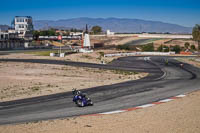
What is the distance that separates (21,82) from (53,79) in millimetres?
4584

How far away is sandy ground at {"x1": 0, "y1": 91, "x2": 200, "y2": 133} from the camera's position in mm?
14242

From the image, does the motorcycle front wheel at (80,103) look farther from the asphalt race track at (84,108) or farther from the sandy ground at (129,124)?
the sandy ground at (129,124)

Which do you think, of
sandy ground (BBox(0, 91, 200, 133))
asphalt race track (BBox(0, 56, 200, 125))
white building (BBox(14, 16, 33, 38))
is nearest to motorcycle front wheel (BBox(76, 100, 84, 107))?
asphalt race track (BBox(0, 56, 200, 125))

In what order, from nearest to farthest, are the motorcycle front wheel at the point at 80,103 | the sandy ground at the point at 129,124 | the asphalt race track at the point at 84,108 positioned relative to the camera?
the sandy ground at the point at 129,124 < the asphalt race track at the point at 84,108 < the motorcycle front wheel at the point at 80,103

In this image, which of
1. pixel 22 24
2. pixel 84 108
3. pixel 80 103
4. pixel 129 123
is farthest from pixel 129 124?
pixel 22 24

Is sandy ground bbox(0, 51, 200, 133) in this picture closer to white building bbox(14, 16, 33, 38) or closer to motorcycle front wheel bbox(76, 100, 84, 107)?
motorcycle front wheel bbox(76, 100, 84, 107)

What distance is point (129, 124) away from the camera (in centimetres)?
1534

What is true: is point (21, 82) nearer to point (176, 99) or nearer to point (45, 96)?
point (45, 96)

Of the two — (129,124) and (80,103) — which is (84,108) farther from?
(129,124)

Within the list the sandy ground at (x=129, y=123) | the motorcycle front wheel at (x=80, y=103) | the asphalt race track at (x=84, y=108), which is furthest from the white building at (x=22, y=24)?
the sandy ground at (x=129, y=123)

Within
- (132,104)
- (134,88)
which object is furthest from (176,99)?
(134,88)

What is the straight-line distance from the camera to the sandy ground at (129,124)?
46.7ft

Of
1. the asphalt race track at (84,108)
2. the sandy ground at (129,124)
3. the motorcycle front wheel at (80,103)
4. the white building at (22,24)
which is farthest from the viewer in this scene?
the white building at (22,24)

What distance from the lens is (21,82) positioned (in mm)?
33781
